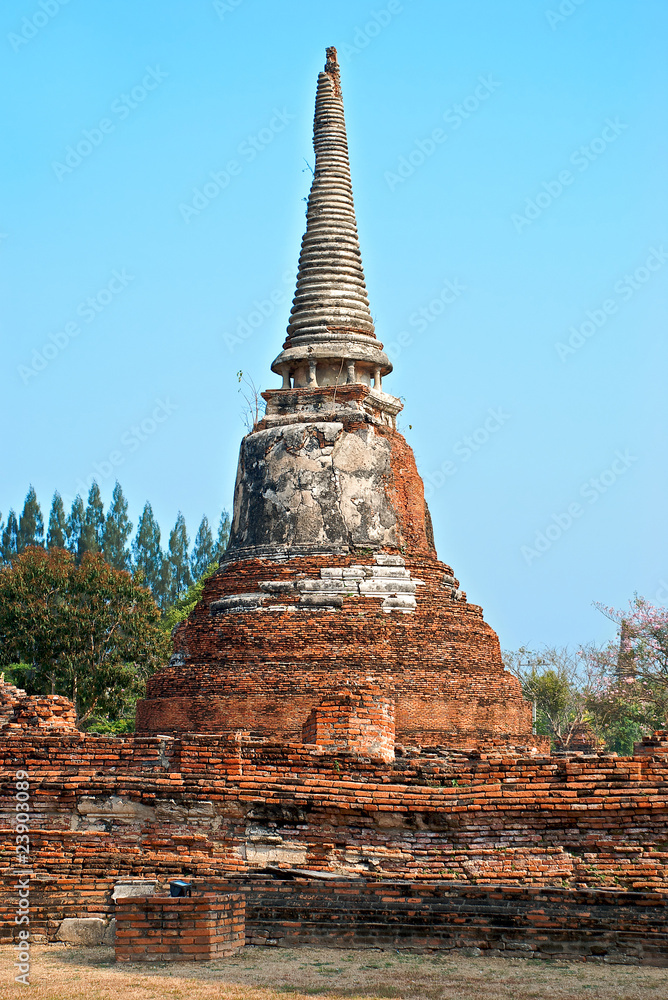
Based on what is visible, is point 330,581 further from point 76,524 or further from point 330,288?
point 76,524

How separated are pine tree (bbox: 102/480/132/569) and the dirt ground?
164ft

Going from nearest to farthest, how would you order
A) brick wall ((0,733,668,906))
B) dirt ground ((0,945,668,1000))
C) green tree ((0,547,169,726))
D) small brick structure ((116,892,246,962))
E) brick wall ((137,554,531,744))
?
dirt ground ((0,945,668,1000)) < small brick structure ((116,892,246,962)) < brick wall ((0,733,668,906)) < brick wall ((137,554,531,744)) < green tree ((0,547,169,726))

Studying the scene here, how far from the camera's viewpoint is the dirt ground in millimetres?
8602

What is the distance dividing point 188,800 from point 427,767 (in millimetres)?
2652

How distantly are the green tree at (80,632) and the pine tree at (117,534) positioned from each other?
23942 millimetres

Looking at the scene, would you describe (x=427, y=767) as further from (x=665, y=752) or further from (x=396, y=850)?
(x=665, y=752)

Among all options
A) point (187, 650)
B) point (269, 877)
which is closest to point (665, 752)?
point (269, 877)

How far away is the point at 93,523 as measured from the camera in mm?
60281

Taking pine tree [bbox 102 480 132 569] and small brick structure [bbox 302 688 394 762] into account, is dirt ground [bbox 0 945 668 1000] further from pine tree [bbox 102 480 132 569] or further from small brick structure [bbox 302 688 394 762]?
pine tree [bbox 102 480 132 569]

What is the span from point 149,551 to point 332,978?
55679 mm

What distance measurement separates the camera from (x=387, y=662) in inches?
802

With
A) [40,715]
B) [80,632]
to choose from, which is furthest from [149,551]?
[40,715]

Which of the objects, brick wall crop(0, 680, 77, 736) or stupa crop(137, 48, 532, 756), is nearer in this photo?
brick wall crop(0, 680, 77, 736)

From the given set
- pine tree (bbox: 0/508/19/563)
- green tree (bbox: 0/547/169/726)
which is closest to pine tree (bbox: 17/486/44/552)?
pine tree (bbox: 0/508/19/563)
